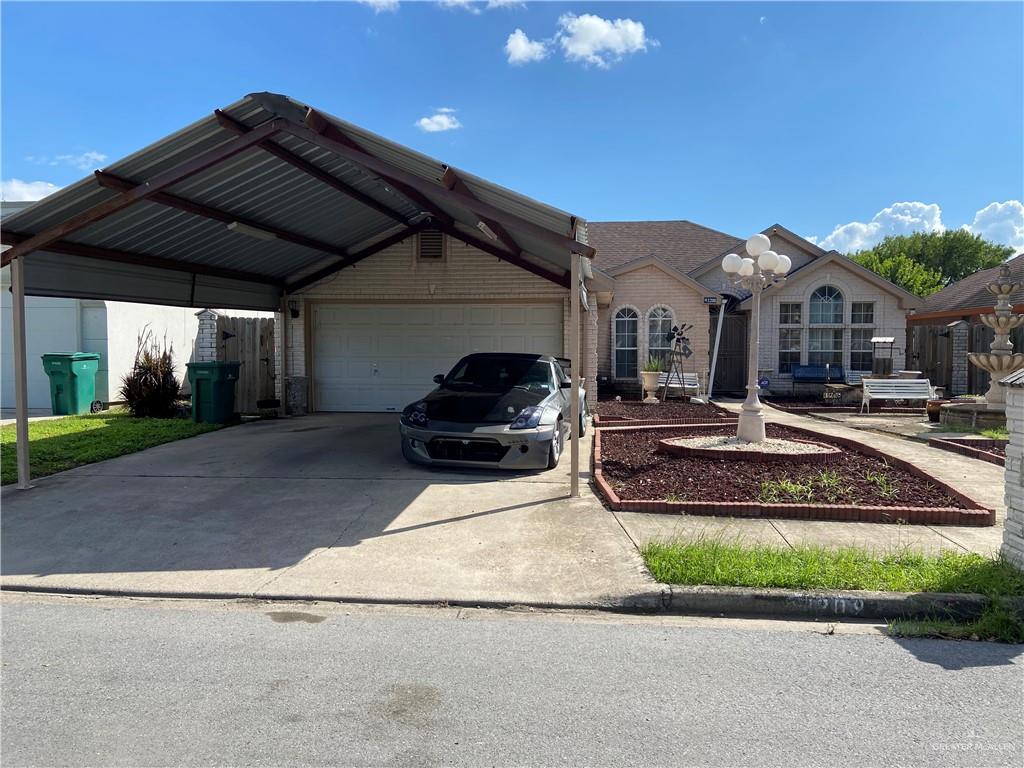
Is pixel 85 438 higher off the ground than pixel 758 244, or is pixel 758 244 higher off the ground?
pixel 758 244

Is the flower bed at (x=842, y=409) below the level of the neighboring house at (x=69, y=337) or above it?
below

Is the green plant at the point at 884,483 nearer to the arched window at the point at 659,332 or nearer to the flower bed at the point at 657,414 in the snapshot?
the flower bed at the point at 657,414

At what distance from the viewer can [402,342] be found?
14.0 metres

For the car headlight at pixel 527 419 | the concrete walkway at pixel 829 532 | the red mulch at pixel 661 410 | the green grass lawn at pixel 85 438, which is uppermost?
the car headlight at pixel 527 419

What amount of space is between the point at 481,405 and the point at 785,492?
3.60 meters

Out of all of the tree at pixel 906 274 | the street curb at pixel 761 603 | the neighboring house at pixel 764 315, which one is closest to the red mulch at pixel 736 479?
the street curb at pixel 761 603

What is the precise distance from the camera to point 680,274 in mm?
17016

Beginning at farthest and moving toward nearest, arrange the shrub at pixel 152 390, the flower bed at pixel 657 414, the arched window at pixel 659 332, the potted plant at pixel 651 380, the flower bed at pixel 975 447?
the arched window at pixel 659 332
the potted plant at pixel 651 380
the shrub at pixel 152 390
the flower bed at pixel 657 414
the flower bed at pixel 975 447

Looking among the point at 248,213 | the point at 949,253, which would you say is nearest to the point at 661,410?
the point at 248,213

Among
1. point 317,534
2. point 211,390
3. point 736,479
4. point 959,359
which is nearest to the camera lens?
point 317,534

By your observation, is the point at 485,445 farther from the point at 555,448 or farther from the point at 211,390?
the point at 211,390

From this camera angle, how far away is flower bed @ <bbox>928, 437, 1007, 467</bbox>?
9102 mm

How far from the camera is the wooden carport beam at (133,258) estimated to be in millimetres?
7504

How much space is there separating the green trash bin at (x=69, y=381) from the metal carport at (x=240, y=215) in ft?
13.5
